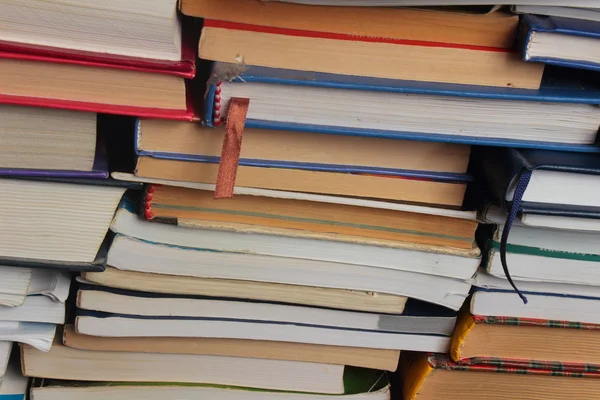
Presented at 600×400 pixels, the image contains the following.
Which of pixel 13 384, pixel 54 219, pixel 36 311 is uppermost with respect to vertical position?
pixel 54 219

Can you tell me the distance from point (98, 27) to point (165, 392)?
0.39m

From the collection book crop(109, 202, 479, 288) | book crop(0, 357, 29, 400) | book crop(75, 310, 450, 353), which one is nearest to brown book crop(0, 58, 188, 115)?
book crop(109, 202, 479, 288)

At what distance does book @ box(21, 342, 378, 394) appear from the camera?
64 cm

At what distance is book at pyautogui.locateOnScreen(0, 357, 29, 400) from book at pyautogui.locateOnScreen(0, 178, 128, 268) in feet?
0.56

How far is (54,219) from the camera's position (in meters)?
0.55

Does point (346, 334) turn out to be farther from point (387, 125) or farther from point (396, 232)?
point (387, 125)

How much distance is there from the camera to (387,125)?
524 mm

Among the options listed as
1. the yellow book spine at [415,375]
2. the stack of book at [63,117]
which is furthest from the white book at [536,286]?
the stack of book at [63,117]

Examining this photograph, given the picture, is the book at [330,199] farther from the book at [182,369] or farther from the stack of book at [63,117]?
the book at [182,369]

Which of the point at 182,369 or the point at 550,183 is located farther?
the point at 182,369

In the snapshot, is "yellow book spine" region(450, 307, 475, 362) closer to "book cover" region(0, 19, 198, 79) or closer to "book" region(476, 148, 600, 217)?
"book" region(476, 148, 600, 217)

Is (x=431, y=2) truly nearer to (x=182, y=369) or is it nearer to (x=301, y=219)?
(x=301, y=219)

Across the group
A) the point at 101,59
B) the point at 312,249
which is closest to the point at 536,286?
the point at 312,249

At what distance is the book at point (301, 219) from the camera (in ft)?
1.87
